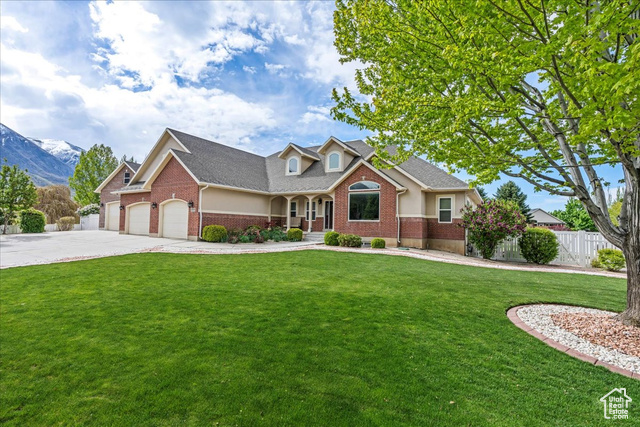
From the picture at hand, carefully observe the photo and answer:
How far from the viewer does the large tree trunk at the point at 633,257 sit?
467 cm

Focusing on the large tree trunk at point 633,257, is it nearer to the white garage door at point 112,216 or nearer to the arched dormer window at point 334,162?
the arched dormer window at point 334,162

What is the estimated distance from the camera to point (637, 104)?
3.20 meters

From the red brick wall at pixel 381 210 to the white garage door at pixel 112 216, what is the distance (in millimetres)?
20324

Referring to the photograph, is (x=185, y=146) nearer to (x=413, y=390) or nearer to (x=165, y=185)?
(x=165, y=185)

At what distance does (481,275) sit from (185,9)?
13.2 m

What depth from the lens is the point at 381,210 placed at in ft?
57.3

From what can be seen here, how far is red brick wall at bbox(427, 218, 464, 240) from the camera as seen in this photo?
16.7 meters

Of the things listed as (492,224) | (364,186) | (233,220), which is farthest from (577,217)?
(233,220)

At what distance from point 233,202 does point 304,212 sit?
17.0 ft

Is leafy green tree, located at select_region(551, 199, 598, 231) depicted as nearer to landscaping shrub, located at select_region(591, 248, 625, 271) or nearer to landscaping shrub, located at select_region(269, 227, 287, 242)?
landscaping shrub, located at select_region(591, 248, 625, 271)

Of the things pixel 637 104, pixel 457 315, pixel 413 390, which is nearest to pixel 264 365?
pixel 413 390

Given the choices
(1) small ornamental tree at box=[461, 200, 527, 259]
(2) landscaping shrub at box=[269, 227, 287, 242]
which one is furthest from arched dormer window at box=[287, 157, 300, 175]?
(1) small ornamental tree at box=[461, 200, 527, 259]

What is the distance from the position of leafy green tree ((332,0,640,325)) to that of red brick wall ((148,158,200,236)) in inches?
524

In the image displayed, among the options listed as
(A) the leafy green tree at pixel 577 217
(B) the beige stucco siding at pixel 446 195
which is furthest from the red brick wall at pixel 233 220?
(A) the leafy green tree at pixel 577 217
